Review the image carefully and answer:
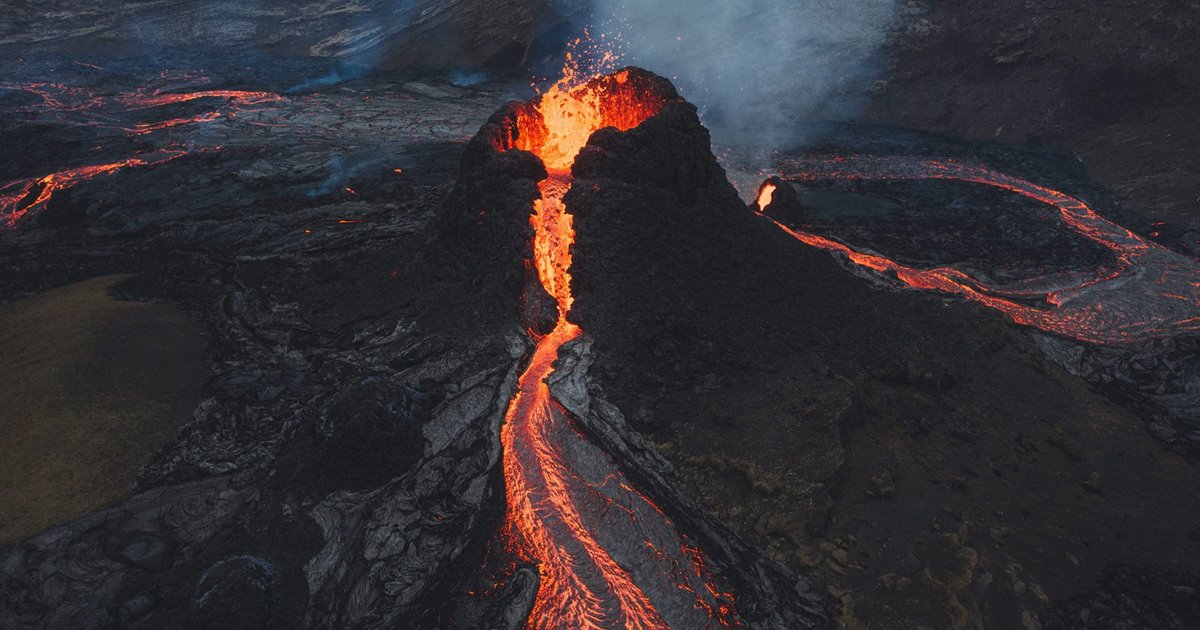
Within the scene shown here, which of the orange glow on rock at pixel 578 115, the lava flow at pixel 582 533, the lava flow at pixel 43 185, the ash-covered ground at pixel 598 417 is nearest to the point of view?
the lava flow at pixel 582 533

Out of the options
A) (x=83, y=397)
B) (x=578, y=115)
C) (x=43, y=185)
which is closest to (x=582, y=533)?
(x=83, y=397)

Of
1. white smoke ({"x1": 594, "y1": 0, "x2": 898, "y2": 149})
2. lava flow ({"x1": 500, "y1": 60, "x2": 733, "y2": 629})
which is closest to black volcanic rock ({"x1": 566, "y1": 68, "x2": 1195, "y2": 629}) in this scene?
lava flow ({"x1": 500, "y1": 60, "x2": 733, "y2": 629})

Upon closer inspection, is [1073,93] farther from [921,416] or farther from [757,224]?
[921,416]

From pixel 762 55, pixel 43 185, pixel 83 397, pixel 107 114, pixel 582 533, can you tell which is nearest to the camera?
pixel 582 533

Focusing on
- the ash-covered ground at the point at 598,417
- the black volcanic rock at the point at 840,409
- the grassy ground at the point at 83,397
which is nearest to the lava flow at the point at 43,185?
the ash-covered ground at the point at 598,417

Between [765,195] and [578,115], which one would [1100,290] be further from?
[578,115]

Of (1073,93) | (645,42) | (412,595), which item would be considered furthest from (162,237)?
(1073,93)

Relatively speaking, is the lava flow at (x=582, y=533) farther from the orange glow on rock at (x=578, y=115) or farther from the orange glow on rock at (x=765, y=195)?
the orange glow on rock at (x=765, y=195)
